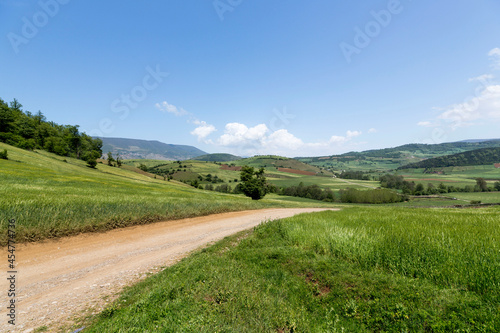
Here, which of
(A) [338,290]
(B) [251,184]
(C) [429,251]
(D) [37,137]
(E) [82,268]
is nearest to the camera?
(A) [338,290]

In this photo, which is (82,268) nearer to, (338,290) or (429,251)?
(338,290)

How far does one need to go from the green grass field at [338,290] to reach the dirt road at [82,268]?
45.6 inches

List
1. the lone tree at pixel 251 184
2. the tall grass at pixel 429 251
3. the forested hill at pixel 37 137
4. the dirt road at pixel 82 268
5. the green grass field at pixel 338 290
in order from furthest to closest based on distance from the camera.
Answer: the forested hill at pixel 37 137 < the lone tree at pixel 251 184 < the dirt road at pixel 82 268 < the tall grass at pixel 429 251 < the green grass field at pixel 338 290

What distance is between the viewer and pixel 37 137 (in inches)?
3595

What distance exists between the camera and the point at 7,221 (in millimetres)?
10227

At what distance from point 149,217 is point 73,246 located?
6.23 metres

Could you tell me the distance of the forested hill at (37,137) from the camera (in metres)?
75.7

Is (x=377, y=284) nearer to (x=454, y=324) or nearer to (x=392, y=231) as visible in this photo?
(x=454, y=324)

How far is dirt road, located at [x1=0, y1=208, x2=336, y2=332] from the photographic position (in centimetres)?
562

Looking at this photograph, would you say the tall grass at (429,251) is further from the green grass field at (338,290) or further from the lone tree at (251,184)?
the lone tree at (251,184)

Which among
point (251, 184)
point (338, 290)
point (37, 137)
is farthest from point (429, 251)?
point (37, 137)

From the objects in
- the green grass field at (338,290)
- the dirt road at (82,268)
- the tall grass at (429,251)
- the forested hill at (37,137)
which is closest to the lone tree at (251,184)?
the dirt road at (82,268)

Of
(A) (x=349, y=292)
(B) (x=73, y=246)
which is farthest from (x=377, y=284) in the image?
(B) (x=73, y=246)

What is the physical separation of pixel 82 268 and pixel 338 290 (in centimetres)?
989
